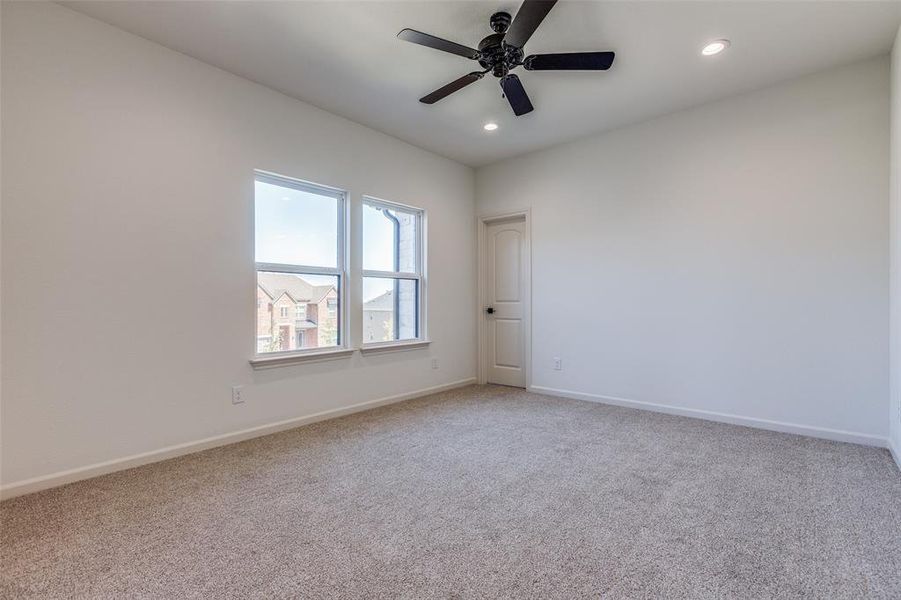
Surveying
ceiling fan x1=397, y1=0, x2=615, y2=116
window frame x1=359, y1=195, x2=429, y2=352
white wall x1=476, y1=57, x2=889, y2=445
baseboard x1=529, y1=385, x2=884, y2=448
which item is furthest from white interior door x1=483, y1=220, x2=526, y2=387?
ceiling fan x1=397, y1=0, x2=615, y2=116

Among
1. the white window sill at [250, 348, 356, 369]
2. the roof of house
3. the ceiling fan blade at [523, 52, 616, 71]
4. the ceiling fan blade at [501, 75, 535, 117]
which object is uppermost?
the ceiling fan blade at [501, 75, 535, 117]

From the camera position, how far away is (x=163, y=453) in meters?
2.70

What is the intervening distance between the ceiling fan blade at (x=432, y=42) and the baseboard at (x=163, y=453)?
2.88 m

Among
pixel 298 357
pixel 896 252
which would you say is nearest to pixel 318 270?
pixel 298 357

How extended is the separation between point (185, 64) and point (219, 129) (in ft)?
1.43

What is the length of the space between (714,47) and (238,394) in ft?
13.5

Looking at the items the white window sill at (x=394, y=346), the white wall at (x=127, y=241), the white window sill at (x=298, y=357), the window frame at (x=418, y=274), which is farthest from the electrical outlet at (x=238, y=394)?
the window frame at (x=418, y=274)

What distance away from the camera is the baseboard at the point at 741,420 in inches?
116

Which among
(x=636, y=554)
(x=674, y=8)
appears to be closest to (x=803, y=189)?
(x=674, y=8)

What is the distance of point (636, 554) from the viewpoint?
168cm

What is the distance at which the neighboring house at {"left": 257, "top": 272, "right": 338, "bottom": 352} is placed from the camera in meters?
3.31

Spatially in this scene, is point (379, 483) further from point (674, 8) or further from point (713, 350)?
point (674, 8)

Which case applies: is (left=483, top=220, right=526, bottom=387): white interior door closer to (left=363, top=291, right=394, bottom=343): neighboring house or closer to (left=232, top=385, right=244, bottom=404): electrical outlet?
(left=363, top=291, right=394, bottom=343): neighboring house

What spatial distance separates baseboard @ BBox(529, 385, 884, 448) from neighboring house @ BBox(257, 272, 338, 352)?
2.53 m
